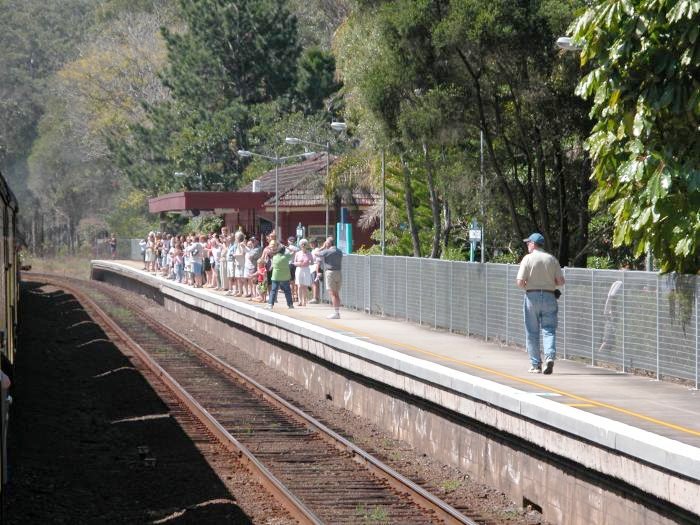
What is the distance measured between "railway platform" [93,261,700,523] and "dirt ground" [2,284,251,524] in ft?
8.93

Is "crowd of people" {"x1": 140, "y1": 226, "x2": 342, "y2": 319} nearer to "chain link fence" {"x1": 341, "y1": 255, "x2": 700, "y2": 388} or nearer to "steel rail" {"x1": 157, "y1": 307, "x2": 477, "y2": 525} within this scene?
"chain link fence" {"x1": 341, "y1": 255, "x2": 700, "y2": 388}

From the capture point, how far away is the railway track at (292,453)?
41.7ft

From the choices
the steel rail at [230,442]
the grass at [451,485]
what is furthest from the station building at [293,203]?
the grass at [451,485]

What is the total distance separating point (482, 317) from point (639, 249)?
8.03 meters

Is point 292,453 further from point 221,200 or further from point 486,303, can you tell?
point 221,200

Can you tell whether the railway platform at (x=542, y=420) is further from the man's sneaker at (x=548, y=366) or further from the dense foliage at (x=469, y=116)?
the dense foliage at (x=469, y=116)

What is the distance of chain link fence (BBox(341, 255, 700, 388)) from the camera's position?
15398 millimetres

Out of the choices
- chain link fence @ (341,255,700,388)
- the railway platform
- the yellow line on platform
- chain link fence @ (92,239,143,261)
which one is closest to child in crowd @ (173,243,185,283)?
chain link fence @ (341,255,700,388)

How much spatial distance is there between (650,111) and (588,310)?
4389mm

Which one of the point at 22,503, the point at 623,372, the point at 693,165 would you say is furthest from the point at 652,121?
the point at 22,503

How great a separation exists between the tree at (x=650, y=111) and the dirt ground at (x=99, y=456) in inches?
210

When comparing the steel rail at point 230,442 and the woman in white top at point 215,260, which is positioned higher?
the woman in white top at point 215,260

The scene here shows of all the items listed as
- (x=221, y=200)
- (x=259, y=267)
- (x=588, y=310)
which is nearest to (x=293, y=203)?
(x=221, y=200)

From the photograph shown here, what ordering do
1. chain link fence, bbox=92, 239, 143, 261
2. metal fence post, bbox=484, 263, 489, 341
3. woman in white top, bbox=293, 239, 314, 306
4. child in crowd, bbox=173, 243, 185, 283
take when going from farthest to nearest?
chain link fence, bbox=92, 239, 143, 261 < child in crowd, bbox=173, 243, 185, 283 < woman in white top, bbox=293, 239, 314, 306 < metal fence post, bbox=484, 263, 489, 341
